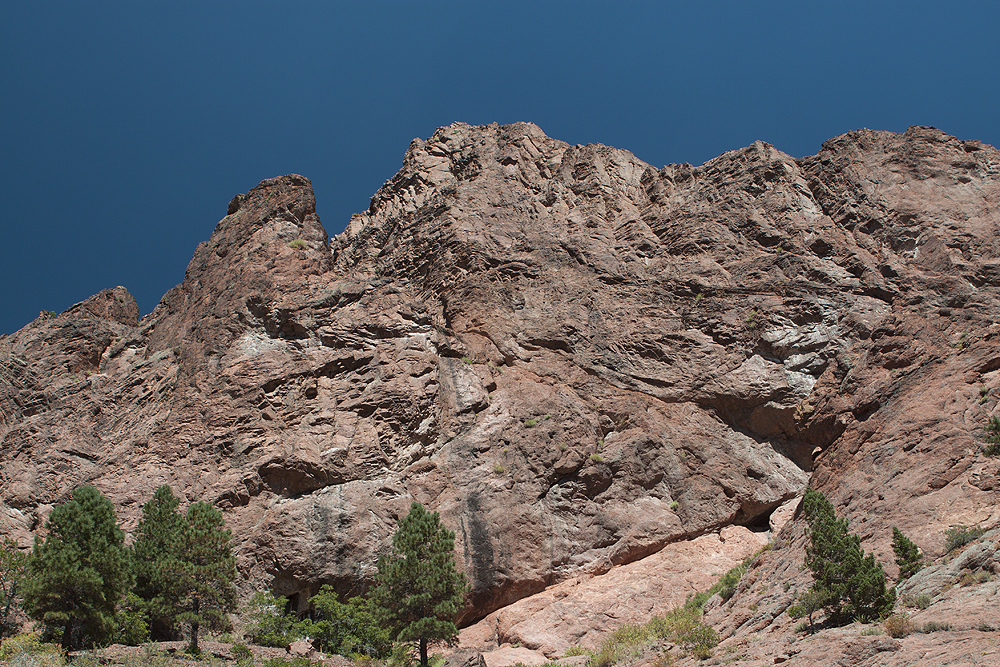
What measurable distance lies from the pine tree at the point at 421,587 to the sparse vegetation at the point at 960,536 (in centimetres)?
1369

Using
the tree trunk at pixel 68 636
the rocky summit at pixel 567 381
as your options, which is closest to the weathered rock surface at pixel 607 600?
the rocky summit at pixel 567 381

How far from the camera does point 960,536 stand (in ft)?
57.9

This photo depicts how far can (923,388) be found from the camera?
23906 millimetres

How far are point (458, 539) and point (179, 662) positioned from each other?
33.3ft

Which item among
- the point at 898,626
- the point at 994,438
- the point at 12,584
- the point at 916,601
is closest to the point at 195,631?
the point at 12,584

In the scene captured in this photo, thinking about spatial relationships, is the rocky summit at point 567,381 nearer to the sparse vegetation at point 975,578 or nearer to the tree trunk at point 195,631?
the sparse vegetation at point 975,578

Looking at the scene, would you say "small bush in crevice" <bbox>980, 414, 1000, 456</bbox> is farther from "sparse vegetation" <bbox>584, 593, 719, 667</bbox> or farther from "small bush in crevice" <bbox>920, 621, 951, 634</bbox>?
"sparse vegetation" <bbox>584, 593, 719, 667</bbox>

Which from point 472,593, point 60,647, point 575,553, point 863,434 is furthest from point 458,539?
point 863,434

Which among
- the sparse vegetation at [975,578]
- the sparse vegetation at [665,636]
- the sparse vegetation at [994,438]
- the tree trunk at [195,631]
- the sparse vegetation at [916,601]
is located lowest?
the sparse vegetation at [665,636]

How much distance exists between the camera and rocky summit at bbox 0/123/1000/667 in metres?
24.7

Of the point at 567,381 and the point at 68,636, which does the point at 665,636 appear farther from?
the point at 68,636

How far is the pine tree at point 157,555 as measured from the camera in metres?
22.2

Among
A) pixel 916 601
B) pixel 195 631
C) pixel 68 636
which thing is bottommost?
pixel 916 601

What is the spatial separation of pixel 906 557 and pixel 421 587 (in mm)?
13518
